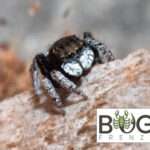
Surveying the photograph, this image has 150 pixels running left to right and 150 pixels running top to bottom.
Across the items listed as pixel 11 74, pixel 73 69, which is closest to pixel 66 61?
pixel 73 69

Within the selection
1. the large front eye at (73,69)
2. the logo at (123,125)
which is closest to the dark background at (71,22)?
the large front eye at (73,69)

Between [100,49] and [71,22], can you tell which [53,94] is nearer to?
[100,49]

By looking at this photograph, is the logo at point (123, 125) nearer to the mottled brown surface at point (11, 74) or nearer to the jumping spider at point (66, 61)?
the jumping spider at point (66, 61)

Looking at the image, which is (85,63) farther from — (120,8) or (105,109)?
(120,8)

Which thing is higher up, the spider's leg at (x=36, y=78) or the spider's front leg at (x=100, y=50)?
the spider's front leg at (x=100, y=50)

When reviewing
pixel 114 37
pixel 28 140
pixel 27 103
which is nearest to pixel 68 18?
pixel 114 37

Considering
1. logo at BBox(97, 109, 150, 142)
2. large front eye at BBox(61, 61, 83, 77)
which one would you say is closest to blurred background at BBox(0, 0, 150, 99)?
large front eye at BBox(61, 61, 83, 77)
